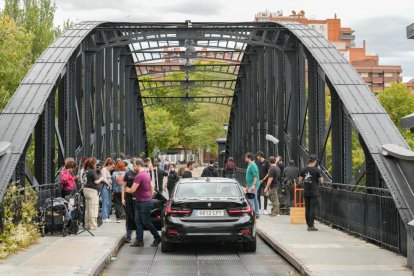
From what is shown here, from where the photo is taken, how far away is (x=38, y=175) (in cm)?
1794

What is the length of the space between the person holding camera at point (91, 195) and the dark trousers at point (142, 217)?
213 centimetres

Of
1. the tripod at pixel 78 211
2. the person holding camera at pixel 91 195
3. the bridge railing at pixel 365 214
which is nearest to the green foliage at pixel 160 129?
the bridge railing at pixel 365 214

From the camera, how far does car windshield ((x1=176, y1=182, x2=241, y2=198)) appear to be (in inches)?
579

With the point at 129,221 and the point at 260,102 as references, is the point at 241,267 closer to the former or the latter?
the point at 129,221

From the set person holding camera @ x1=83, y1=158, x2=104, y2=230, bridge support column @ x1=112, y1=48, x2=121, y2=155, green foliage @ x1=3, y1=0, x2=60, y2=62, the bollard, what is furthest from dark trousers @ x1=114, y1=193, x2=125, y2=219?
green foliage @ x1=3, y1=0, x2=60, y2=62

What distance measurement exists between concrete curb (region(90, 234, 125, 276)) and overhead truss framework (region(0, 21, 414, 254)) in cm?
213

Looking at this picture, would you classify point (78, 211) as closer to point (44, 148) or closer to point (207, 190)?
point (44, 148)

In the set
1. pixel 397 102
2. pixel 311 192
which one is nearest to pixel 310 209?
pixel 311 192

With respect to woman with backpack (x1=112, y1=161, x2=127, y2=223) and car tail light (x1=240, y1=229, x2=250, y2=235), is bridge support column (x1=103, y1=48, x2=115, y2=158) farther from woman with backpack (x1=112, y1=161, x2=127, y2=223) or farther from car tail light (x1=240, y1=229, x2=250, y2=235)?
car tail light (x1=240, y1=229, x2=250, y2=235)

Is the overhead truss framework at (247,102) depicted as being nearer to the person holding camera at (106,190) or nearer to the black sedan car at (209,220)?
the person holding camera at (106,190)

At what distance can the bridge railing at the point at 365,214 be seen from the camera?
12.8 meters

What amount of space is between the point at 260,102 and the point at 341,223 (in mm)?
19352

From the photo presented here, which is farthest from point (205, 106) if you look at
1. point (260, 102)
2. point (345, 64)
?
point (345, 64)

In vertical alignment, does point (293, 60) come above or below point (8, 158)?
above
